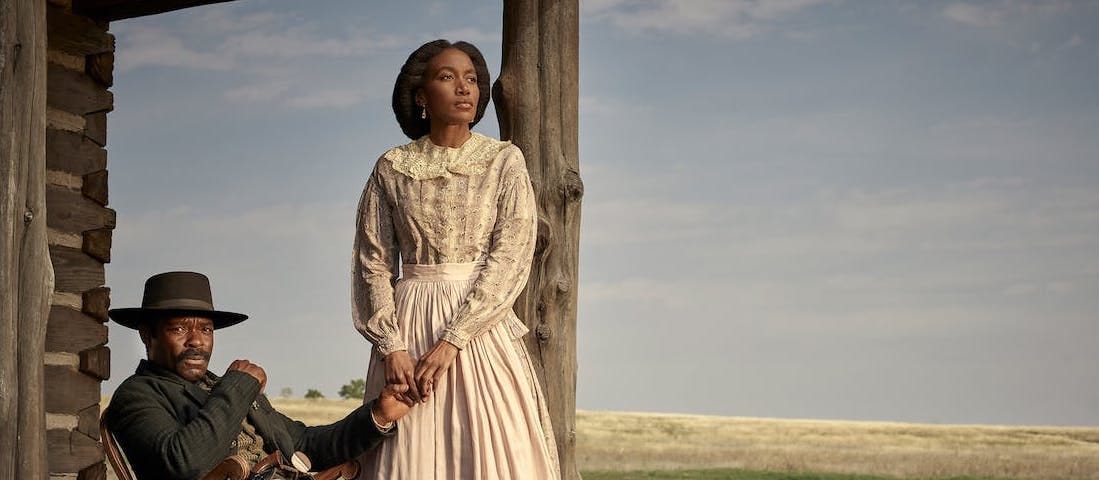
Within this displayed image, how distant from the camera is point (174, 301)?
4.24 m

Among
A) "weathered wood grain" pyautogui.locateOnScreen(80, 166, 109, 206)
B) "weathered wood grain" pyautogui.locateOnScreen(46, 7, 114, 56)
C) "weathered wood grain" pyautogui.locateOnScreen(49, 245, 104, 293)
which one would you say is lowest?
"weathered wood grain" pyautogui.locateOnScreen(49, 245, 104, 293)

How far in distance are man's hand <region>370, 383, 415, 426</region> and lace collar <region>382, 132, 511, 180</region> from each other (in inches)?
26.0

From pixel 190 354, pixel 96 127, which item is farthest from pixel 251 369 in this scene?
pixel 96 127

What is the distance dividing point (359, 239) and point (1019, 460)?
12611 millimetres

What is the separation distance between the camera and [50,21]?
6.68m

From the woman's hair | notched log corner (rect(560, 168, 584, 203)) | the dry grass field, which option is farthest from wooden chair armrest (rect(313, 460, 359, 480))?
the dry grass field

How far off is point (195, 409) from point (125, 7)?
321 centimetres

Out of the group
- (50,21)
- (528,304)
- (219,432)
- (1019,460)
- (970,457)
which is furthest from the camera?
(970,457)

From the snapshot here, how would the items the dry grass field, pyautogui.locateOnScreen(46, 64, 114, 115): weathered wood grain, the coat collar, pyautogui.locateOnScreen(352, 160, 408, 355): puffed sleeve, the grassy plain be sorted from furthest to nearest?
1. the dry grass field
2. the grassy plain
3. pyautogui.locateOnScreen(46, 64, 114, 115): weathered wood grain
4. pyautogui.locateOnScreen(352, 160, 408, 355): puffed sleeve
5. the coat collar

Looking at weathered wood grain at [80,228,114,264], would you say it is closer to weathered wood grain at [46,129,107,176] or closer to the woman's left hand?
weathered wood grain at [46,129,107,176]

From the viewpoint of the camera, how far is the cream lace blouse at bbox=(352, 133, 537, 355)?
4547 mm

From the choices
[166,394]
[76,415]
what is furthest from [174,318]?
[76,415]

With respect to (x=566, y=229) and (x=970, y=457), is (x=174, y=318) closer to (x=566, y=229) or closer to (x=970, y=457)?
(x=566, y=229)

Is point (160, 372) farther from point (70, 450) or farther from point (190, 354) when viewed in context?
point (70, 450)
